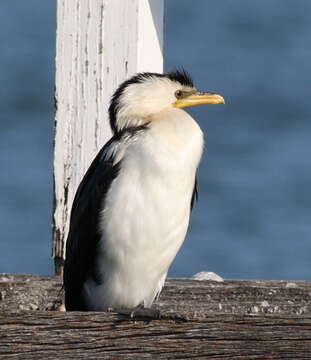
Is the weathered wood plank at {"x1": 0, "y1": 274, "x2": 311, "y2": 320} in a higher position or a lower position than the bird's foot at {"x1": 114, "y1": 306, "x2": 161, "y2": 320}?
lower

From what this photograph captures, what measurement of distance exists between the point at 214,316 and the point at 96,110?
1.78 m

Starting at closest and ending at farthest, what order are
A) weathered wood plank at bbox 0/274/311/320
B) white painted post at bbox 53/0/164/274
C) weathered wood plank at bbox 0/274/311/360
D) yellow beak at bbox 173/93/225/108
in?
1. weathered wood plank at bbox 0/274/311/360
2. weathered wood plank at bbox 0/274/311/320
3. white painted post at bbox 53/0/164/274
4. yellow beak at bbox 173/93/225/108

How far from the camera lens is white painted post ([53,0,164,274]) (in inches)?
161

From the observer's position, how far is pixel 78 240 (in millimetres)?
4285

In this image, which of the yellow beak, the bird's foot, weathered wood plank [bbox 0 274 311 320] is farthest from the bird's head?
the bird's foot

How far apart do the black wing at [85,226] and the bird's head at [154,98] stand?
14 centimetres

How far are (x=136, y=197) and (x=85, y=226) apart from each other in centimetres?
22

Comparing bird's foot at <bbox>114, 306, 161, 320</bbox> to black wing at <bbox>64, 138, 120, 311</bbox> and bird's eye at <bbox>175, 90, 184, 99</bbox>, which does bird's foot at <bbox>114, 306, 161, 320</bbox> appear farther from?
bird's eye at <bbox>175, 90, 184, 99</bbox>

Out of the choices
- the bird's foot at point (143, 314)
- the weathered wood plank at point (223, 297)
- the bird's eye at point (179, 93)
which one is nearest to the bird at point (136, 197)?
the bird's eye at point (179, 93)

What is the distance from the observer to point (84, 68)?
4.14 meters

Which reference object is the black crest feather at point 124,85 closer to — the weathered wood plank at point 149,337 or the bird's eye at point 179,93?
→ the bird's eye at point 179,93

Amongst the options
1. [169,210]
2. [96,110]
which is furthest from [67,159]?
[169,210]

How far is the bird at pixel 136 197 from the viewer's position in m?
4.30

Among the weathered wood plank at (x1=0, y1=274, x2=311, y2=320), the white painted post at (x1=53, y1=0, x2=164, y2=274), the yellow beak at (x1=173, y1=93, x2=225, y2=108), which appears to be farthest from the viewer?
the yellow beak at (x1=173, y1=93, x2=225, y2=108)
